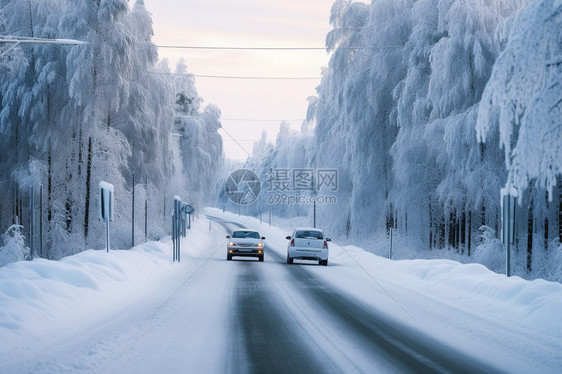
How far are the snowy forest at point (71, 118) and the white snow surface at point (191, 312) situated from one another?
36.8 ft

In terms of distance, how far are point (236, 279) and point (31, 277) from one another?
8997 millimetres

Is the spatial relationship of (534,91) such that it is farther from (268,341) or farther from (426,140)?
(426,140)

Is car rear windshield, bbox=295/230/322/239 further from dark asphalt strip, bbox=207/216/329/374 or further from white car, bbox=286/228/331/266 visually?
dark asphalt strip, bbox=207/216/329/374

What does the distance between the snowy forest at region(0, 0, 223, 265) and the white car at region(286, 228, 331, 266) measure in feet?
23.5

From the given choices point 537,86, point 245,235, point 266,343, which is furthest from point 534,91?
point 245,235

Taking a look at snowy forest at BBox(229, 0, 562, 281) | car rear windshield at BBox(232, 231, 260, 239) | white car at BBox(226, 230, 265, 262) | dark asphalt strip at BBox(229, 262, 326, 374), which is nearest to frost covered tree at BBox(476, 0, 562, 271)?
dark asphalt strip at BBox(229, 262, 326, 374)

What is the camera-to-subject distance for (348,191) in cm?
4281

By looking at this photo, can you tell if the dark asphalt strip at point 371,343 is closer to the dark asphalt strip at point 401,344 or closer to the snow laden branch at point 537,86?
the dark asphalt strip at point 401,344

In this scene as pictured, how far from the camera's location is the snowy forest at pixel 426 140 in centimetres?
2972

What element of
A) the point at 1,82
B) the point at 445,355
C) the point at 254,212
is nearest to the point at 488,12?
the point at 1,82

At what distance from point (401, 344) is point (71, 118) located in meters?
24.9

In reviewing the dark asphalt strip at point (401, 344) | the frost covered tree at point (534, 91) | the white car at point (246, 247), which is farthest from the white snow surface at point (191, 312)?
the white car at point (246, 247)

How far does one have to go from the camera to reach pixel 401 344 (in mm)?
10477

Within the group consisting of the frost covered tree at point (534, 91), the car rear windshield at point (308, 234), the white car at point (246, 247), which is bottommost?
the white car at point (246, 247)
